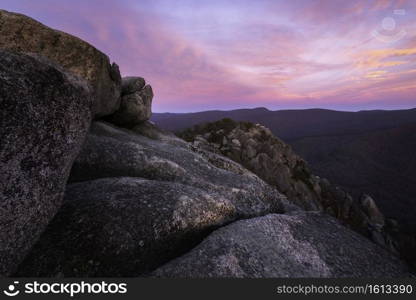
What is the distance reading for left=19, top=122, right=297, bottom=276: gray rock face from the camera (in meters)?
8.69

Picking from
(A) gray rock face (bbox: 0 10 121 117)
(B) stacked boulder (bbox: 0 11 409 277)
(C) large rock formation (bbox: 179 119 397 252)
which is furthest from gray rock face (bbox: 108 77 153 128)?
(C) large rock formation (bbox: 179 119 397 252)

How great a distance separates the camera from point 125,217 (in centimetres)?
1002

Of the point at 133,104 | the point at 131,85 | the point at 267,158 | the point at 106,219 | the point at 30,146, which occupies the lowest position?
the point at 267,158

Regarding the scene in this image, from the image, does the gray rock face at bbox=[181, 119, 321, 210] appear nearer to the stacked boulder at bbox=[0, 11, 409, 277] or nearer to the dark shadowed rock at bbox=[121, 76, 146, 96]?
the dark shadowed rock at bbox=[121, 76, 146, 96]

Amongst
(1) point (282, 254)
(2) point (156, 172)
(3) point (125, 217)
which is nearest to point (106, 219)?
(3) point (125, 217)

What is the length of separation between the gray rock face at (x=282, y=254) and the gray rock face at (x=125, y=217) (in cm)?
96

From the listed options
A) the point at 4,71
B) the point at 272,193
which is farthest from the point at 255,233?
the point at 4,71

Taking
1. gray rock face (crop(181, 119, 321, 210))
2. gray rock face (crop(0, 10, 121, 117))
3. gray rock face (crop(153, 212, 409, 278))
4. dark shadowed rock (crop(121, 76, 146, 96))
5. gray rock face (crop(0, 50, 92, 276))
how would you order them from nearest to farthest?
gray rock face (crop(0, 50, 92, 276))
gray rock face (crop(153, 212, 409, 278))
gray rock face (crop(0, 10, 121, 117))
dark shadowed rock (crop(121, 76, 146, 96))
gray rock face (crop(181, 119, 321, 210))

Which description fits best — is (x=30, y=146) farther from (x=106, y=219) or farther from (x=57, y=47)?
(x=57, y=47)

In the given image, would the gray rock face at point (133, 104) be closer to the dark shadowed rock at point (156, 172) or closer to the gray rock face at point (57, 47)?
the gray rock face at point (57, 47)

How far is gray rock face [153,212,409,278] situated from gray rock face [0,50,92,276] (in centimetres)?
428

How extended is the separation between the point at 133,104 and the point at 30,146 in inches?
747

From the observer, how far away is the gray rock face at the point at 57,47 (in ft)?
54.1

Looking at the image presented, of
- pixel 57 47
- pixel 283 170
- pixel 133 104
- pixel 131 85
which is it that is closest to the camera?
pixel 57 47
